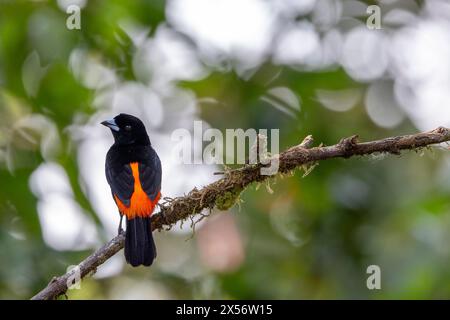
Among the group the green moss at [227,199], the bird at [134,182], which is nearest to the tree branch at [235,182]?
the green moss at [227,199]

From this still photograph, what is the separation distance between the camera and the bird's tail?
4.57 m

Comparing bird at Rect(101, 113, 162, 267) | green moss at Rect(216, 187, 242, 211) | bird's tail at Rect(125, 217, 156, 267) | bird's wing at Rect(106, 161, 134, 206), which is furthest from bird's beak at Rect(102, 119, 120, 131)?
green moss at Rect(216, 187, 242, 211)

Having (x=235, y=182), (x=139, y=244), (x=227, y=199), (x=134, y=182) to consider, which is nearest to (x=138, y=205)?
(x=134, y=182)

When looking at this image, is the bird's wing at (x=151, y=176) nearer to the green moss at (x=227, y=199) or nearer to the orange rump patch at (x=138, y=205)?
the orange rump patch at (x=138, y=205)

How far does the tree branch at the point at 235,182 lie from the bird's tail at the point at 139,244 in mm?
74

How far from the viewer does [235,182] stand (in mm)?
4305

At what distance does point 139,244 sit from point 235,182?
2.27ft

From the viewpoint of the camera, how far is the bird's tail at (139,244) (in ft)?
15.0

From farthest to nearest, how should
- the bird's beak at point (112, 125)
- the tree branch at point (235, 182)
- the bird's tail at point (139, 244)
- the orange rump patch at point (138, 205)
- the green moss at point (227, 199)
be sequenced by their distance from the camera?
the bird's beak at point (112, 125)
the orange rump patch at point (138, 205)
the bird's tail at point (139, 244)
the green moss at point (227, 199)
the tree branch at point (235, 182)

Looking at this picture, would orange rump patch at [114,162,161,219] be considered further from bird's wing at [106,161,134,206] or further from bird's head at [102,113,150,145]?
bird's head at [102,113,150,145]

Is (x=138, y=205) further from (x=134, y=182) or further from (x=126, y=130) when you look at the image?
(x=126, y=130)

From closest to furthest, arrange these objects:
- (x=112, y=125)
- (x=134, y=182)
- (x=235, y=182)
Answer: (x=235, y=182) → (x=134, y=182) → (x=112, y=125)

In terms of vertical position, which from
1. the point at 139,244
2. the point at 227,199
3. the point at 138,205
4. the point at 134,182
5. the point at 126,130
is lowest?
the point at 139,244
